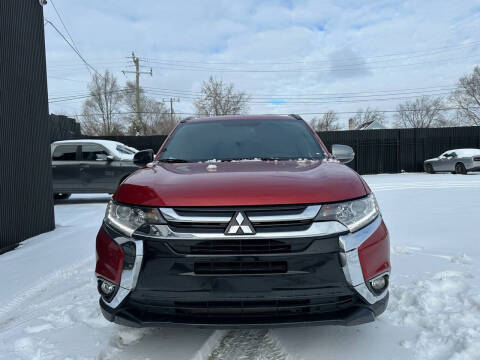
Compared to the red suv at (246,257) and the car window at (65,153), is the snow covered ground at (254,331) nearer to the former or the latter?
the red suv at (246,257)

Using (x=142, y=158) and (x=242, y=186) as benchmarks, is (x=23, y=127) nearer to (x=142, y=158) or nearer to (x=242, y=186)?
(x=142, y=158)

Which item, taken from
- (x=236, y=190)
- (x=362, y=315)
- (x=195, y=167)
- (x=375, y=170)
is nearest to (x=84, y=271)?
(x=195, y=167)

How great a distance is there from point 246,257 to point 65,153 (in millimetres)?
9596

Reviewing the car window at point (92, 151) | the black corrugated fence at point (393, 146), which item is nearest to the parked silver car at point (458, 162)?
the black corrugated fence at point (393, 146)

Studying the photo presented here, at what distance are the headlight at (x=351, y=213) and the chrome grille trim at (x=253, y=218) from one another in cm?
5

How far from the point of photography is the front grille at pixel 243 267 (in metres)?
1.93

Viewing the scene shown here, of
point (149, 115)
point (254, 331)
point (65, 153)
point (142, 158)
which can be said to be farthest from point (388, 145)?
point (149, 115)

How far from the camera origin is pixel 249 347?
234cm

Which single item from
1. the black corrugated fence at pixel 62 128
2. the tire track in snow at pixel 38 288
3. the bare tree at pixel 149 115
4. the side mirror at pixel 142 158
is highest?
the bare tree at pixel 149 115

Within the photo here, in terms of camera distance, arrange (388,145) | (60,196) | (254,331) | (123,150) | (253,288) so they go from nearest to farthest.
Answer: (253,288) → (254,331) → (123,150) → (60,196) → (388,145)

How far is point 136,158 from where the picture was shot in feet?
11.5

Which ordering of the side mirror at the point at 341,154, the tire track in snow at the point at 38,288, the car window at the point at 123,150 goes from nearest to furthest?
the tire track in snow at the point at 38,288 < the side mirror at the point at 341,154 < the car window at the point at 123,150

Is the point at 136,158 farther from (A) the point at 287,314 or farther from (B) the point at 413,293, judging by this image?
(B) the point at 413,293

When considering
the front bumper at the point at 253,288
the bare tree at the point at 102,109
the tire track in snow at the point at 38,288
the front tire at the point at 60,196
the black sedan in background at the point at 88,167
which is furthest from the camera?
the bare tree at the point at 102,109
